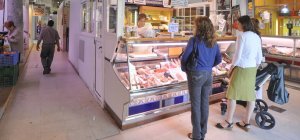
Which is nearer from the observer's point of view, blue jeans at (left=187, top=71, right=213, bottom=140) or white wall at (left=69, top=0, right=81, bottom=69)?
blue jeans at (left=187, top=71, right=213, bottom=140)

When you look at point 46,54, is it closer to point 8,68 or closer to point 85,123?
point 8,68

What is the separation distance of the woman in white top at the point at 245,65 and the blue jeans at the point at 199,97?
0.56m

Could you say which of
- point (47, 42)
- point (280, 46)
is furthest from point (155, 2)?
point (280, 46)

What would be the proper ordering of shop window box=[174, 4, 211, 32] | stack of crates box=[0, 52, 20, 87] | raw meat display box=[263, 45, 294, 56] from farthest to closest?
shop window box=[174, 4, 211, 32], raw meat display box=[263, 45, 294, 56], stack of crates box=[0, 52, 20, 87]

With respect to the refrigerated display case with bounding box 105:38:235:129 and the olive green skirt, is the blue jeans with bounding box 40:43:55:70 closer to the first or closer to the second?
the refrigerated display case with bounding box 105:38:235:129

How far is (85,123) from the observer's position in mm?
3834

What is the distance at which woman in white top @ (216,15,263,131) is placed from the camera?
11.0ft

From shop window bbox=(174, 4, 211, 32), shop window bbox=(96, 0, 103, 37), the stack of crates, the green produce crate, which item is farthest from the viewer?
shop window bbox=(174, 4, 211, 32)

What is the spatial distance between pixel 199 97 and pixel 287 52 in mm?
4877

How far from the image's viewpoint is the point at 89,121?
3.92 metres

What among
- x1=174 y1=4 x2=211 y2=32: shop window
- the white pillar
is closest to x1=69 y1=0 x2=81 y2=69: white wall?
the white pillar

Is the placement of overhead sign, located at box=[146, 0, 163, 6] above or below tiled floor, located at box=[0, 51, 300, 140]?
above

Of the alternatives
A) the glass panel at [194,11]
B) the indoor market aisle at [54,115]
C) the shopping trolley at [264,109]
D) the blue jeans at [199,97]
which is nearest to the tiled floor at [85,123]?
the indoor market aisle at [54,115]

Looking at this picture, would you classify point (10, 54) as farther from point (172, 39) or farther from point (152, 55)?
point (172, 39)
